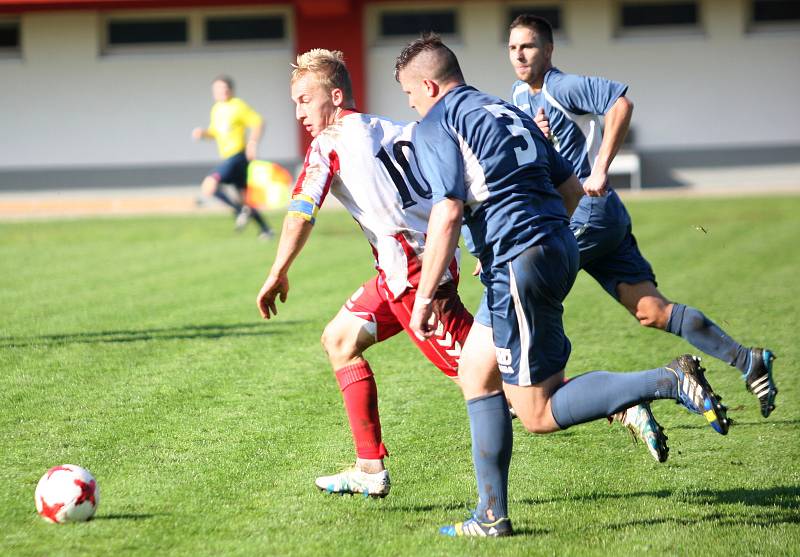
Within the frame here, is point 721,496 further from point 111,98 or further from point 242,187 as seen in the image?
point 111,98

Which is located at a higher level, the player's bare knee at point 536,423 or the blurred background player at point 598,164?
the blurred background player at point 598,164

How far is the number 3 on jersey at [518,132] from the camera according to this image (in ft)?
14.3

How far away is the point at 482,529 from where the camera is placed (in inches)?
173

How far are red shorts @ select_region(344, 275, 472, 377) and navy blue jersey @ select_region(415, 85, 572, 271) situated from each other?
506mm

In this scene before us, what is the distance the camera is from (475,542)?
14.3 feet

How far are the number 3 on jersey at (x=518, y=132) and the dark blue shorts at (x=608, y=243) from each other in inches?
74.0

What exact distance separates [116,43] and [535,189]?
984 inches

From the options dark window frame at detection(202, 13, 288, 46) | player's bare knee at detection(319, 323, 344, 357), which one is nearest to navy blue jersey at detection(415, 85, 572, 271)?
player's bare knee at detection(319, 323, 344, 357)

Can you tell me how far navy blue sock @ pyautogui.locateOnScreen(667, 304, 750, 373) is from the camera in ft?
20.2

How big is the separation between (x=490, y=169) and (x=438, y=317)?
86cm

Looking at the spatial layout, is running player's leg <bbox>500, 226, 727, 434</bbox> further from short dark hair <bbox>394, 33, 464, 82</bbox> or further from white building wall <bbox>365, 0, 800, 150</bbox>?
white building wall <bbox>365, 0, 800, 150</bbox>

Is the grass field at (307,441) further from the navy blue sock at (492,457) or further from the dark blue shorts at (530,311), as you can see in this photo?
the dark blue shorts at (530,311)

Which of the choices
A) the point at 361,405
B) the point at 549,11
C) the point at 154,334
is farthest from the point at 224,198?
the point at 361,405

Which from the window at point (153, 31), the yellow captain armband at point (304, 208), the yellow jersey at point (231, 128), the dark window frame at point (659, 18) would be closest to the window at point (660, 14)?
the dark window frame at point (659, 18)
